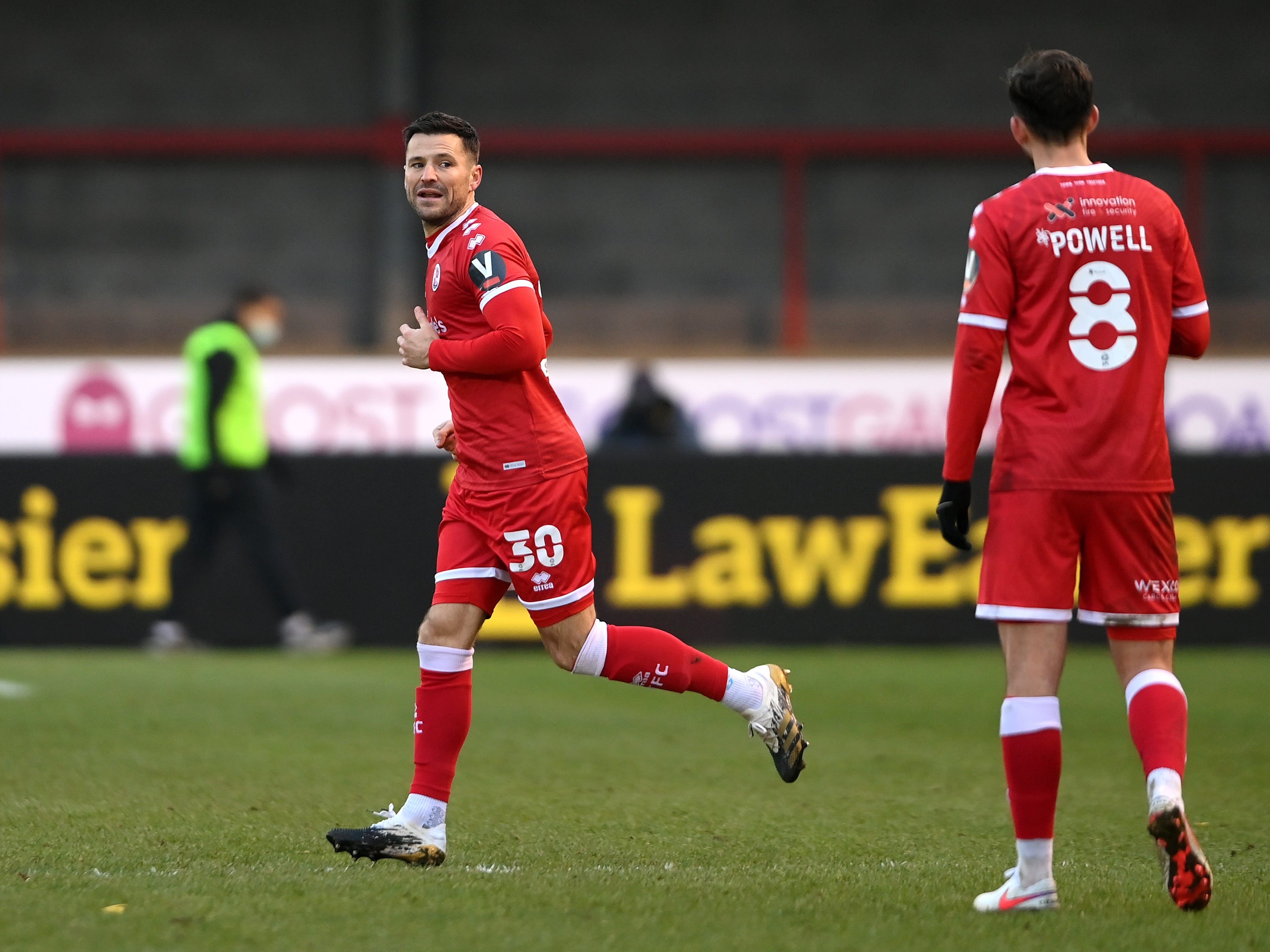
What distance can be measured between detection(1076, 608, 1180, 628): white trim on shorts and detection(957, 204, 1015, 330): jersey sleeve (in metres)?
0.66

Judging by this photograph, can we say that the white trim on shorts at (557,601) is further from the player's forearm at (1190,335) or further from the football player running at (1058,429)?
the player's forearm at (1190,335)

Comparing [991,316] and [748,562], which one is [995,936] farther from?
[748,562]

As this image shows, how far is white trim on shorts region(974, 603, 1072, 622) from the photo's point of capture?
12.5 ft

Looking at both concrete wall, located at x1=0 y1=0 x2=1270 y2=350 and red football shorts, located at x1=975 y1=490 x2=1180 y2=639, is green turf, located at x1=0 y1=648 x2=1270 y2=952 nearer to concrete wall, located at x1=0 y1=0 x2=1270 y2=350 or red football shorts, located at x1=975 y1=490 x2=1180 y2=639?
red football shorts, located at x1=975 y1=490 x2=1180 y2=639

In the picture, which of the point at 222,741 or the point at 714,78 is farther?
the point at 714,78

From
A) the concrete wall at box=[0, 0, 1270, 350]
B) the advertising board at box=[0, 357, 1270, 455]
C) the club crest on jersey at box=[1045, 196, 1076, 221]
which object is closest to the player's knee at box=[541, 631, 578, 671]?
the club crest on jersey at box=[1045, 196, 1076, 221]

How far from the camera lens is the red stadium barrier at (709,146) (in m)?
20.9

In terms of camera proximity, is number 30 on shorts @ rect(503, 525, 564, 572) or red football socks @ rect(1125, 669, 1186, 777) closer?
red football socks @ rect(1125, 669, 1186, 777)

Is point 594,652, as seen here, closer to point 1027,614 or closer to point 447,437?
point 447,437

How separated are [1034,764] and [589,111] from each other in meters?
18.2

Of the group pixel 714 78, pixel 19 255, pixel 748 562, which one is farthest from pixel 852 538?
pixel 19 255

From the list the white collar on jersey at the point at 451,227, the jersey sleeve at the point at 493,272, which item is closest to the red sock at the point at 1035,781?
the jersey sleeve at the point at 493,272

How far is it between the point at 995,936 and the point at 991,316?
130cm

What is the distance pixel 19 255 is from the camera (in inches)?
827
